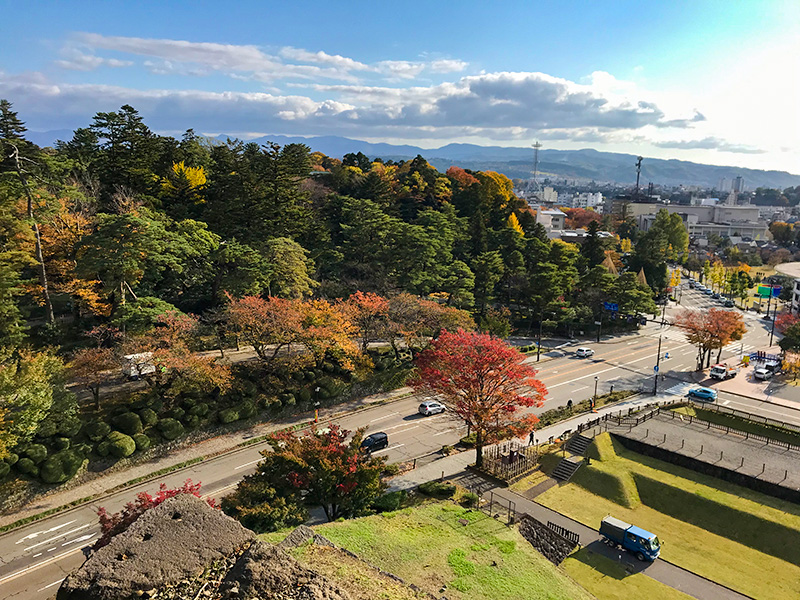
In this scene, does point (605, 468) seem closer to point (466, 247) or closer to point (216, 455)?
point (216, 455)

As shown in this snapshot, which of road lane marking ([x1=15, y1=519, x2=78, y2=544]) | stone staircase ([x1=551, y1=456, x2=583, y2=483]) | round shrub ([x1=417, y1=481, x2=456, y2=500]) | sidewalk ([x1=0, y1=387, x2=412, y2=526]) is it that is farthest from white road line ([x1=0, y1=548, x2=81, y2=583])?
stone staircase ([x1=551, y1=456, x2=583, y2=483])

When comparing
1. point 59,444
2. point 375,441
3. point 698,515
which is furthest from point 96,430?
point 698,515

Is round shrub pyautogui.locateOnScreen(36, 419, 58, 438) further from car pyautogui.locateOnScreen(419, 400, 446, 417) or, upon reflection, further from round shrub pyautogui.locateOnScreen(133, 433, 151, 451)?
car pyautogui.locateOnScreen(419, 400, 446, 417)

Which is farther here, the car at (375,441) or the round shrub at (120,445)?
→ the car at (375,441)

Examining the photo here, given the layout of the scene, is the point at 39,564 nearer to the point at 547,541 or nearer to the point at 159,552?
the point at 159,552

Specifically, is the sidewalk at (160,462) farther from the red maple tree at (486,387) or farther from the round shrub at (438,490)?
the round shrub at (438,490)

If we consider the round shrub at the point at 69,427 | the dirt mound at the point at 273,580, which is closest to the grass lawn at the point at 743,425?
the dirt mound at the point at 273,580

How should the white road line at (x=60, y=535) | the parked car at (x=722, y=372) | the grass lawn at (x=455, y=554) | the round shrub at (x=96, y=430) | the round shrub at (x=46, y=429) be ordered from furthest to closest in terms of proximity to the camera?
the parked car at (x=722, y=372)
the round shrub at (x=96, y=430)
the round shrub at (x=46, y=429)
the white road line at (x=60, y=535)
the grass lawn at (x=455, y=554)
